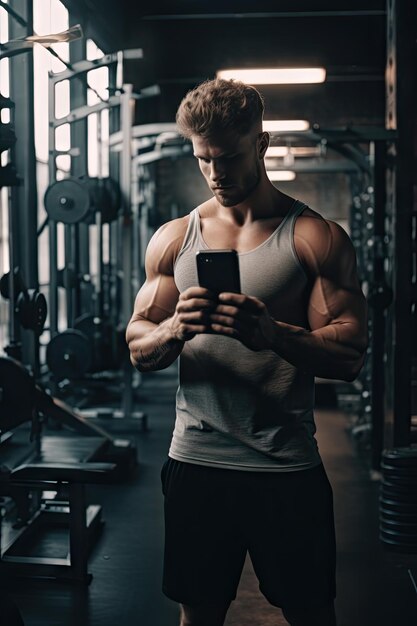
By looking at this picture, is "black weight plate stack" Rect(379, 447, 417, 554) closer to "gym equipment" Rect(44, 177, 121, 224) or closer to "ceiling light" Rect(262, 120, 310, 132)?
"gym equipment" Rect(44, 177, 121, 224)

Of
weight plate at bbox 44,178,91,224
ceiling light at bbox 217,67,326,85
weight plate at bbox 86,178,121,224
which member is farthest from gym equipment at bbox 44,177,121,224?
ceiling light at bbox 217,67,326,85

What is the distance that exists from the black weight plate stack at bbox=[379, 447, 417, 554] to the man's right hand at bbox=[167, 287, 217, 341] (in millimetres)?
1840

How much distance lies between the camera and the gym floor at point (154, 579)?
2.50 metres

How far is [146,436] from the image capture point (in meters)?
5.15

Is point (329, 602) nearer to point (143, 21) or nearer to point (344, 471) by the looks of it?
point (344, 471)

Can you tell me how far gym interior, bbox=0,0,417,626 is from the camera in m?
2.67

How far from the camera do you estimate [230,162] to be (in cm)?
134

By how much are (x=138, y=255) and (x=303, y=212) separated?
19.5 feet

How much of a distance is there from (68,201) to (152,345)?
2.84 meters

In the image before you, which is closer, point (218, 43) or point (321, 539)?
point (321, 539)

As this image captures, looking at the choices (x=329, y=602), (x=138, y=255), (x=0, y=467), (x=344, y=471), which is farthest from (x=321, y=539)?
(x=138, y=255)

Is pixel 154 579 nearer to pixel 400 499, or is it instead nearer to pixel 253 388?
pixel 400 499

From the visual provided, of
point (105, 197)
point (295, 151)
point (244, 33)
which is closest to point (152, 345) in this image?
point (105, 197)

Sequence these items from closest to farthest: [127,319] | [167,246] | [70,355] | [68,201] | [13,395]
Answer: [167,246] → [13,395] → [68,201] → [70,355] → [127,319]
